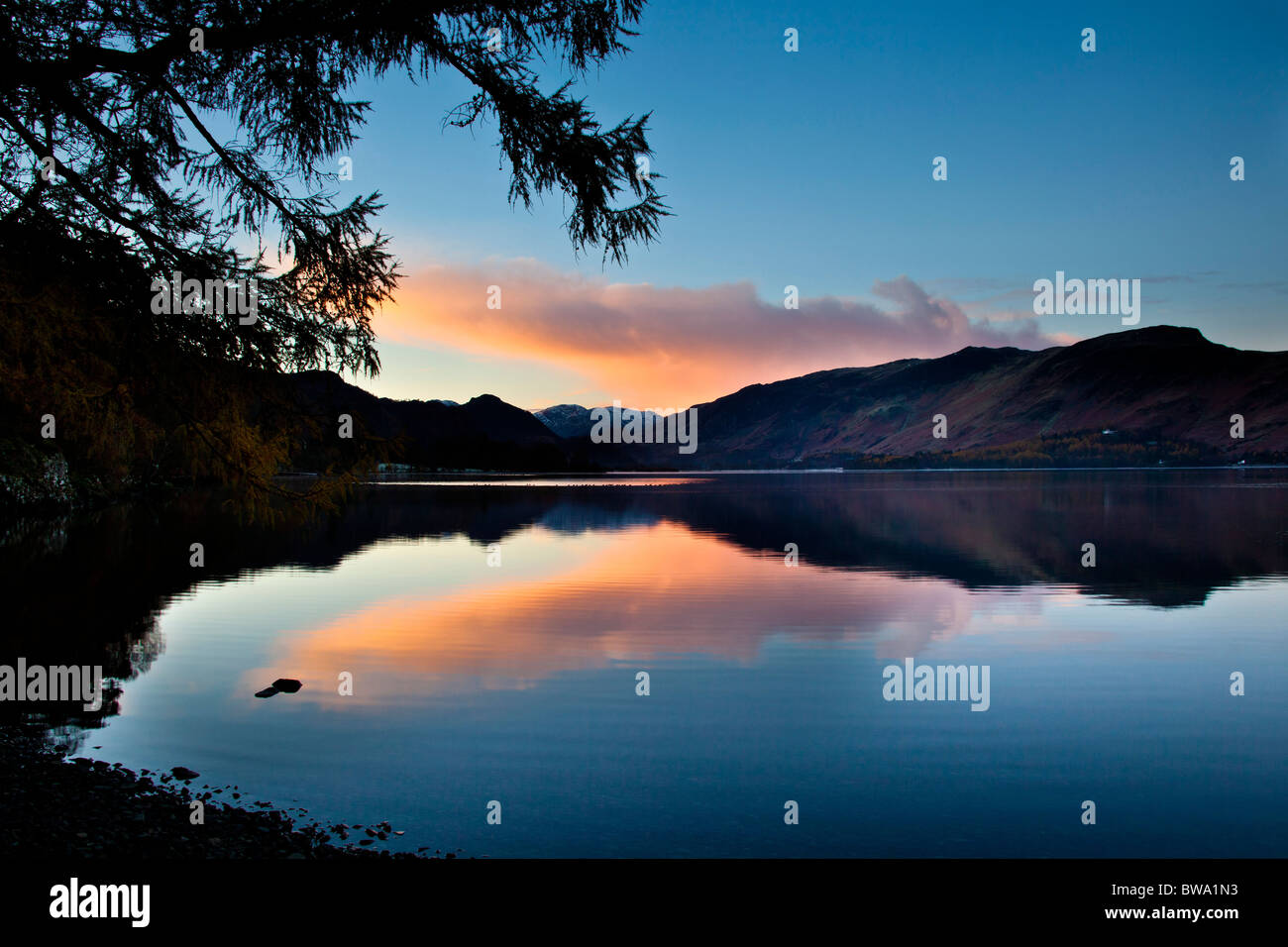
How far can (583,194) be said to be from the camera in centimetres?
800

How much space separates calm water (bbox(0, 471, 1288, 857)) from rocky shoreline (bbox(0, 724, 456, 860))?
18.0 inches

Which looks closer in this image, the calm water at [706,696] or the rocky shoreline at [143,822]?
the rocky shoreline at [143,822]

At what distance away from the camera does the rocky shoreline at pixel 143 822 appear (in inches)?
266

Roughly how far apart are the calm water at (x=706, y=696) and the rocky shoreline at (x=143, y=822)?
0.46 metres

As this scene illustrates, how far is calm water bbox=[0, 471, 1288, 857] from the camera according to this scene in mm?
8484

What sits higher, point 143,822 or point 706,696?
point 143,822

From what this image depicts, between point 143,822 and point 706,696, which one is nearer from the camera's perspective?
point 143,822

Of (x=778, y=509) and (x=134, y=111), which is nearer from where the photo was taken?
(x=134, y=111)

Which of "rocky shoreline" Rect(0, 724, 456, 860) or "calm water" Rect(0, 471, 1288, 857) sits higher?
"rocky shoreline" Rect(0, 724, 456, 860)

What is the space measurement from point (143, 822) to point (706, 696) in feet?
25.4

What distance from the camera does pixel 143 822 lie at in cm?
742
